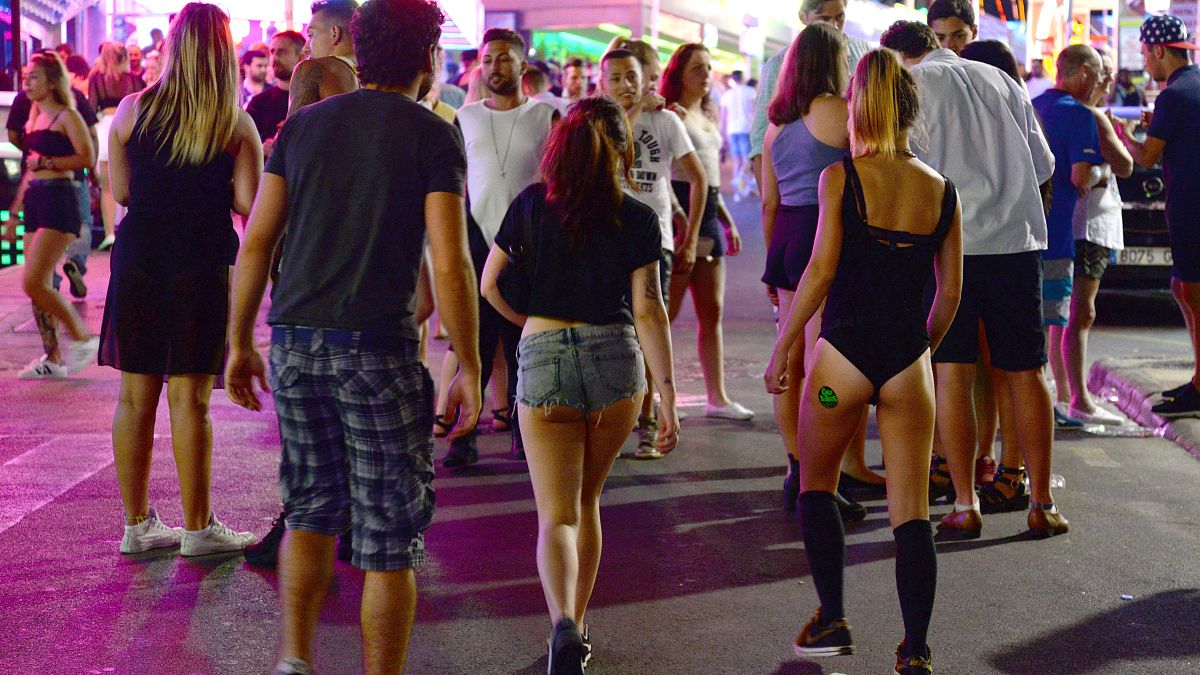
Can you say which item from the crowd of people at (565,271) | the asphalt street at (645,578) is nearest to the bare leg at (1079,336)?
the crowd of people at (565,271)

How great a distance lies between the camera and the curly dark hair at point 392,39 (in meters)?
3.64

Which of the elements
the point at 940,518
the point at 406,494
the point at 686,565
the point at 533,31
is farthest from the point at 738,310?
the point at 533,31

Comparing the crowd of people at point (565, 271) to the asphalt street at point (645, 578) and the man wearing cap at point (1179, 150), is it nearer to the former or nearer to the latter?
the man wearing cap at point (1179, 150)

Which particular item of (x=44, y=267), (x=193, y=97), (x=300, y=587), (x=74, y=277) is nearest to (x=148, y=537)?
(x=193, y=97)

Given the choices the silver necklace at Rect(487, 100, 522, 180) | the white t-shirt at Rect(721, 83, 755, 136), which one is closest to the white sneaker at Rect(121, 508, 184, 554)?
the silver necklace at Rect(487, 100, 522, 180)

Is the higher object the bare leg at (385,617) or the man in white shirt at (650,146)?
the man in white shirt at (650,146)

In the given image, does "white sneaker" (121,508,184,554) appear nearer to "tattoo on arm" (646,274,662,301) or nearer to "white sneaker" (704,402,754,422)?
"tattoo on arm" (646,274,662,301)

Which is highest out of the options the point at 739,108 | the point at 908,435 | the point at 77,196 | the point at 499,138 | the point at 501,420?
the point at 739,108

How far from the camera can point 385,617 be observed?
145 inches

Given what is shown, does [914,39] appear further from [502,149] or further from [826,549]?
[826,549]

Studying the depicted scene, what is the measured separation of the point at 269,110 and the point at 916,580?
417 cm

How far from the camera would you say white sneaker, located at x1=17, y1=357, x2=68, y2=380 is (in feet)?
31.0

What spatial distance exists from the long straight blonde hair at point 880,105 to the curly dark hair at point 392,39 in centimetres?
135

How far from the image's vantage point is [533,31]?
3638 cm
